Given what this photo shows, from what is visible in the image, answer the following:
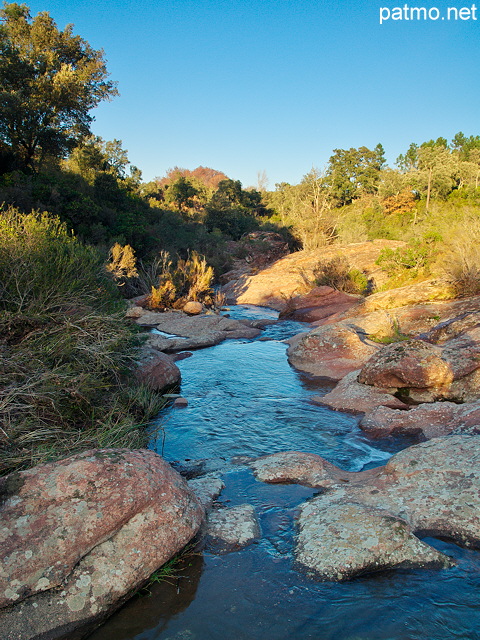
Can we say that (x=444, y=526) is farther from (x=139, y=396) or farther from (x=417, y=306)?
(x=417, y=306)

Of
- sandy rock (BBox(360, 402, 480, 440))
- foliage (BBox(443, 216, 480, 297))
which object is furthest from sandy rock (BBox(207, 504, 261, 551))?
foliage (BBox(443, 216, 480, 297))

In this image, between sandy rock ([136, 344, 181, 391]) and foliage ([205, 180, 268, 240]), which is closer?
sandy rock ([136, 344, 181, 391])

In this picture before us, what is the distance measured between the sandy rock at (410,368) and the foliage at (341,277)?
10716mm

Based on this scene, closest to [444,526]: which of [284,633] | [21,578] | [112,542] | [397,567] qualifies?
[397,567]

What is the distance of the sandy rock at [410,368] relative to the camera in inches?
282

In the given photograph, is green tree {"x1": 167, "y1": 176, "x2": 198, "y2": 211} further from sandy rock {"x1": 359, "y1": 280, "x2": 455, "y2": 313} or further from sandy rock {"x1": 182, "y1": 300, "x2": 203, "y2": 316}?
sandy rock {"x1": 359, "y1": 280, "x2": 455, "y2": 313}

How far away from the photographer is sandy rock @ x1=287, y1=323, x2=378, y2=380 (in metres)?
9.20

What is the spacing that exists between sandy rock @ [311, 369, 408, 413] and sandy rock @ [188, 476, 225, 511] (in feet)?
10.0

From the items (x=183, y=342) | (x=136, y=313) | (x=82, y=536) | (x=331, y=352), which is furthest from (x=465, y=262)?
(x=82, y=536)

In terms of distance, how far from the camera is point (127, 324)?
7.35m

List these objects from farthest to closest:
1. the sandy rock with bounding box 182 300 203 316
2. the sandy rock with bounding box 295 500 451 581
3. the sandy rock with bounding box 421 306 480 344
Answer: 1. the sandy rock with bounding box 182 300 203 316
2. the sandy rock with bounding box 421 306 480 344
3. the sandy rock with bounding box 295 500 451 581

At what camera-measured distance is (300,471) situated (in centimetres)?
472

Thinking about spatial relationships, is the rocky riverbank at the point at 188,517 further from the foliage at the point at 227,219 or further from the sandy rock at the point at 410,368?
the foliage at the point at 227,219

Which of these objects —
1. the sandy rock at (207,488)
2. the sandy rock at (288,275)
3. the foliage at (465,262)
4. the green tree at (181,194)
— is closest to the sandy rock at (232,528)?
the sandy rock at (207,488)
